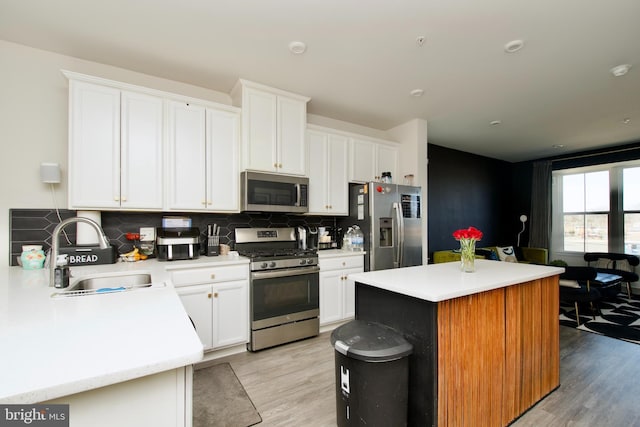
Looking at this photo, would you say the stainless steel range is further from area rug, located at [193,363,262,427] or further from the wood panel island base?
the wood panel island base

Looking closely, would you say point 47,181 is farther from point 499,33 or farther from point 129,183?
point 499,33

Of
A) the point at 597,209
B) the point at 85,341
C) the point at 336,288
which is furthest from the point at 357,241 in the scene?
the point at 597,209

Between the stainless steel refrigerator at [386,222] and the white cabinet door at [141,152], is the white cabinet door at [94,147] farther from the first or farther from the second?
the stainless steel refrigerator at [386,222]

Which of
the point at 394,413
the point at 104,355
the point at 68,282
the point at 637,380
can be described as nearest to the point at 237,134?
the point at 68,282

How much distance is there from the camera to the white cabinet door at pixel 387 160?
403 cm

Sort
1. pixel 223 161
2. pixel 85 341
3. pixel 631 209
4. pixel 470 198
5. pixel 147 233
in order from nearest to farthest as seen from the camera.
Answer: pixel 85 341, pixel 147 233, pixel 223 161, pixel 631 209, pixel 470 198

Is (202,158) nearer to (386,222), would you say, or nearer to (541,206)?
(386,222)

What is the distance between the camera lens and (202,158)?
276 cm

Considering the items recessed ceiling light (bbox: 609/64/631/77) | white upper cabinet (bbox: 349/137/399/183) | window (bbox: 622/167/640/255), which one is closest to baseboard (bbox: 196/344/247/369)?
white upper cabinet (bbox: 349/137/399/183)

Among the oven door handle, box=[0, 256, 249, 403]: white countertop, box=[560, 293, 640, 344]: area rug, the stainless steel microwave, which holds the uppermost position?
the stainless steel microwave

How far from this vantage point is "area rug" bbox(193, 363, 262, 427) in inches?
70.9

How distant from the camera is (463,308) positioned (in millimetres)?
1574

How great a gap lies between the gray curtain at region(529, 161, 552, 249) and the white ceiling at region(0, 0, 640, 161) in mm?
2725

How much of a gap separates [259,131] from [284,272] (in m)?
1.50
